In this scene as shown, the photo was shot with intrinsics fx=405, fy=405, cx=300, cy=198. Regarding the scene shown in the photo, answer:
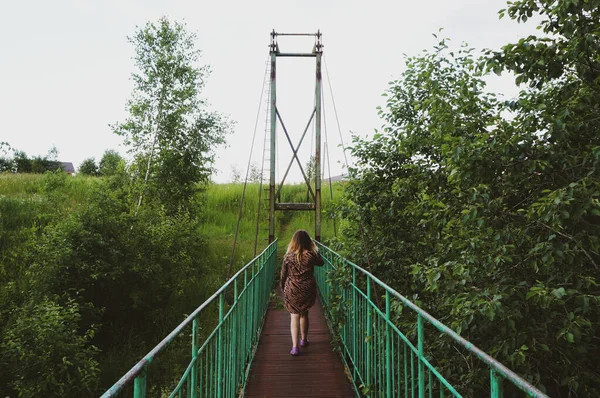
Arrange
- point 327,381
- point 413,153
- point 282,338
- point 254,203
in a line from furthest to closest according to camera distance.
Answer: point 254,203, point 282,338, point 413,153, point 327,381

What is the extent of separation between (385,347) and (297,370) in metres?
1.73

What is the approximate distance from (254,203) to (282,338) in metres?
15.3

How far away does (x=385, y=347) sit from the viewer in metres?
2.97

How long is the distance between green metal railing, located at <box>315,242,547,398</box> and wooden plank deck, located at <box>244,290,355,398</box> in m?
0.21

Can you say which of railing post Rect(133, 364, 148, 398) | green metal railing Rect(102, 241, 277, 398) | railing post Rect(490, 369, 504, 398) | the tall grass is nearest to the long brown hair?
green metal railing Rect(102, 241, 277, 398)

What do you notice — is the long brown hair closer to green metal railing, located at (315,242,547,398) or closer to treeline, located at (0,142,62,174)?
green metal railing, located at (315,242,547,398)

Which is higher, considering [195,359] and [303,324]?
[195,359]

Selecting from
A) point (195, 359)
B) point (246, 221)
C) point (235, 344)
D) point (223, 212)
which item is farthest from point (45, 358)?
point (223, 212)

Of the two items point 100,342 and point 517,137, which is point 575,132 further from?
point 100,342

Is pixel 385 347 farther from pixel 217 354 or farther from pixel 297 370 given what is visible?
pixel 297 370

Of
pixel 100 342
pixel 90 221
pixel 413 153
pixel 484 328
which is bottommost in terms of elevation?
pixel 100 342

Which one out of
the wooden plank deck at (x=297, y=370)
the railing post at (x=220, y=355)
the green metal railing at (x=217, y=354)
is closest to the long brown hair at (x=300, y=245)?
the green metal railing at (x=217, y=354)

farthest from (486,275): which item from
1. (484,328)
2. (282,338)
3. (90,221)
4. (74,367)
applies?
(90,221)

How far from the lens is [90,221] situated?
9516mm
